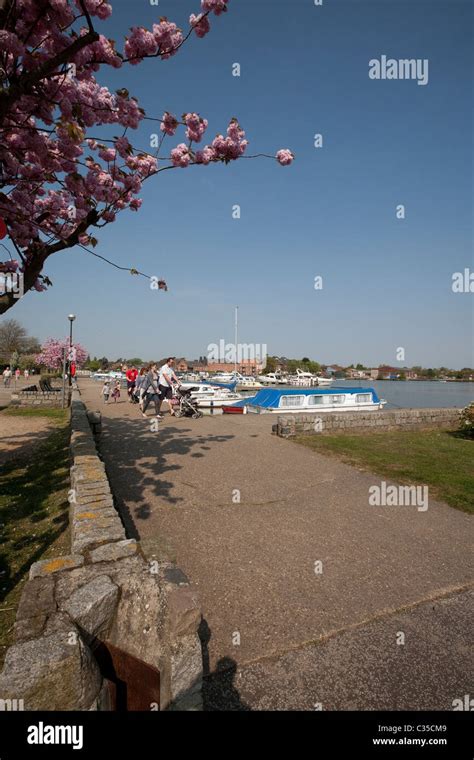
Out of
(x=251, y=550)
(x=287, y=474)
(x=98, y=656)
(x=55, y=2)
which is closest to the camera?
(x=98, y=656)

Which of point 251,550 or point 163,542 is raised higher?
point 163,542

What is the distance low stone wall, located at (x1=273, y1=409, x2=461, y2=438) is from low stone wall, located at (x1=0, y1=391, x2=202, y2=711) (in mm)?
9272

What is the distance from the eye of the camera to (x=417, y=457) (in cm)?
940

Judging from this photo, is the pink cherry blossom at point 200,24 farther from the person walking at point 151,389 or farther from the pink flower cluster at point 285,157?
the person walking at point 151,389

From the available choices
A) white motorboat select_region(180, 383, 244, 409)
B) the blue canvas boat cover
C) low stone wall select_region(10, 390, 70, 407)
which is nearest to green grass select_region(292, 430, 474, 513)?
the blue canvas boat cover

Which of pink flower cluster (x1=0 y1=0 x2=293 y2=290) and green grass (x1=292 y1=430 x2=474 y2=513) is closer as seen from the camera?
pink flower cluster (x1=0 y1=0 x2=293 y2=290)

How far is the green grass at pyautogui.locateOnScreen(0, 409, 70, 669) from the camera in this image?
3633 millimetres

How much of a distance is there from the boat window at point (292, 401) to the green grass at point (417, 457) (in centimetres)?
793

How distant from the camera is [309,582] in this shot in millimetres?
3680

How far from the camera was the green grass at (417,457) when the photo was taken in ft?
22.6

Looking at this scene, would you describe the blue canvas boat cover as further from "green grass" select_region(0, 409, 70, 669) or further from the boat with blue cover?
"green grass" select_region(0, 409, 70, 669)

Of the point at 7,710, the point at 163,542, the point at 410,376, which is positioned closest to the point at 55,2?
the point at 163,542
